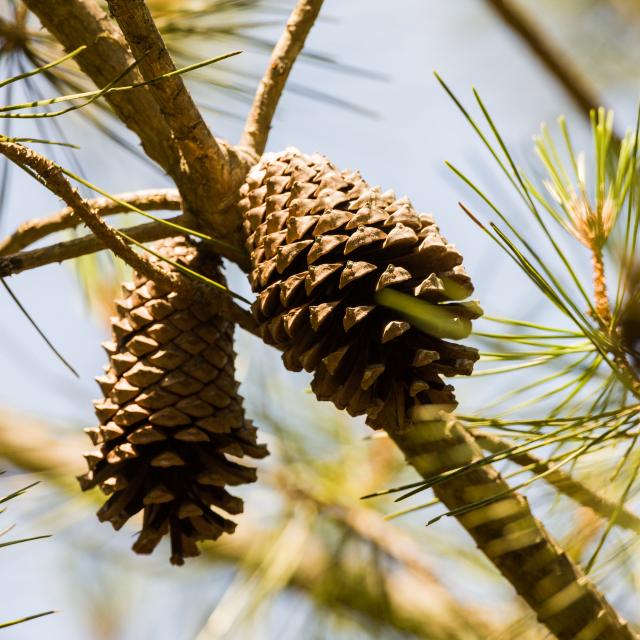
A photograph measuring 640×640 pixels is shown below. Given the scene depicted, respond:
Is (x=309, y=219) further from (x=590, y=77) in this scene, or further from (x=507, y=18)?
(x=590, y=77)

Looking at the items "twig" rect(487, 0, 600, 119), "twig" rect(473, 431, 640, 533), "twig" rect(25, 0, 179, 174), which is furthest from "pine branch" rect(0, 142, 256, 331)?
"twig" rect(487, 0, 600, 119)

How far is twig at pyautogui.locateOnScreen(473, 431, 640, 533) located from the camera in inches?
30.9

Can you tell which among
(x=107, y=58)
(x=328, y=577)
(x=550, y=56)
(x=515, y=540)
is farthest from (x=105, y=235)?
(x=550, y=56)

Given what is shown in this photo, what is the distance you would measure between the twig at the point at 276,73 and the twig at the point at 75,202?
25cm

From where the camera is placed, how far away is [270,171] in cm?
79

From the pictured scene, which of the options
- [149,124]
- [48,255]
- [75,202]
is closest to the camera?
[75,202]

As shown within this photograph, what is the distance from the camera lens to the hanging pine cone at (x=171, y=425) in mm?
803

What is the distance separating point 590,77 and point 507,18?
1036 mm

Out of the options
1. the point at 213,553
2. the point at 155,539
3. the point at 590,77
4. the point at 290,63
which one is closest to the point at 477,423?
the point at 155,539

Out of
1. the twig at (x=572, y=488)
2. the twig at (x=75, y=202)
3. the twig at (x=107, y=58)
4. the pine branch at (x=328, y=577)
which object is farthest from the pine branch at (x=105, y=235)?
the pine branch at (x=328, y=577)

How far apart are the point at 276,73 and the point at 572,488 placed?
1.79 feet

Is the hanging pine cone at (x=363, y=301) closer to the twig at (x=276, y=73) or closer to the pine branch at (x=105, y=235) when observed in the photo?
the pine branch at (x=105, y=235)

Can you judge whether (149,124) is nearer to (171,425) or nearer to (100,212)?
(100,212)

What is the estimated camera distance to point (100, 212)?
85cm
